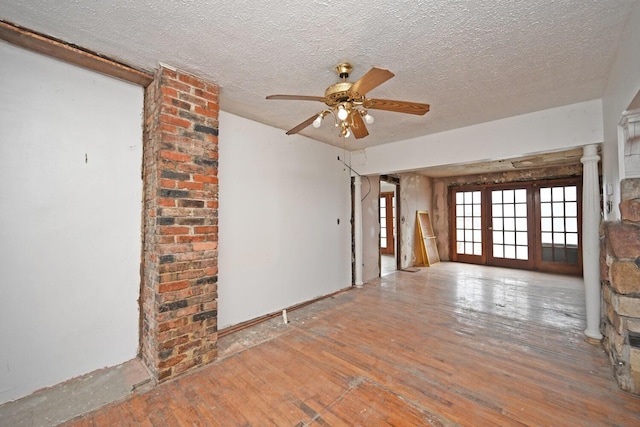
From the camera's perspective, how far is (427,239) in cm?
662

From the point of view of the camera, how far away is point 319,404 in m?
1.69

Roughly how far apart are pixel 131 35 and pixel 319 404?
2734mm

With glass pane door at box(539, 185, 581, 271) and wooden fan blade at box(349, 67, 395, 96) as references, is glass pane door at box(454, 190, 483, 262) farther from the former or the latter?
wooden fan blade at box(349, 67, 395, 96)

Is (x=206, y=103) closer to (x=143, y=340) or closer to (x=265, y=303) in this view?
(x=143, y=340)

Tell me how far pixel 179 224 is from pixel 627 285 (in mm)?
3374

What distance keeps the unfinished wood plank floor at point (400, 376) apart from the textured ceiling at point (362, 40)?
2.42 m

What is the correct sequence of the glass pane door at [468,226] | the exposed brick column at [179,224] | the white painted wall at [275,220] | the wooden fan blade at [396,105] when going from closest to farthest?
the wooden fan blade at [396,105] < the exposed brick column at [179,224] < the white painted wall at [275,220] < the glass pane door at [468,226]

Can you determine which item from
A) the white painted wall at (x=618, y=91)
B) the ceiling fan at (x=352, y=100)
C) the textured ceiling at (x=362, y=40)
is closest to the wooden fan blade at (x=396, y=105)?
the ceiling fan at (x=352, y=100)

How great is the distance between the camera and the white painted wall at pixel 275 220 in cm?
284

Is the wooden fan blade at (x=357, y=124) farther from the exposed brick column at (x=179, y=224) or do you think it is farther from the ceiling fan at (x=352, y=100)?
the exposed brick column at (x=179, y=224)

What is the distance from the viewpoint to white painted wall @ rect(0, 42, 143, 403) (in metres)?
1.67

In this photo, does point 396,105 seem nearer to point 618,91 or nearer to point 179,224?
point 618,91

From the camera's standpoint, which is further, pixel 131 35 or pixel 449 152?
pixel 449 152

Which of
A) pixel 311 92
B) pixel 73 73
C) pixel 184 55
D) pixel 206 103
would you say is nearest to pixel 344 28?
pixel 311 92
